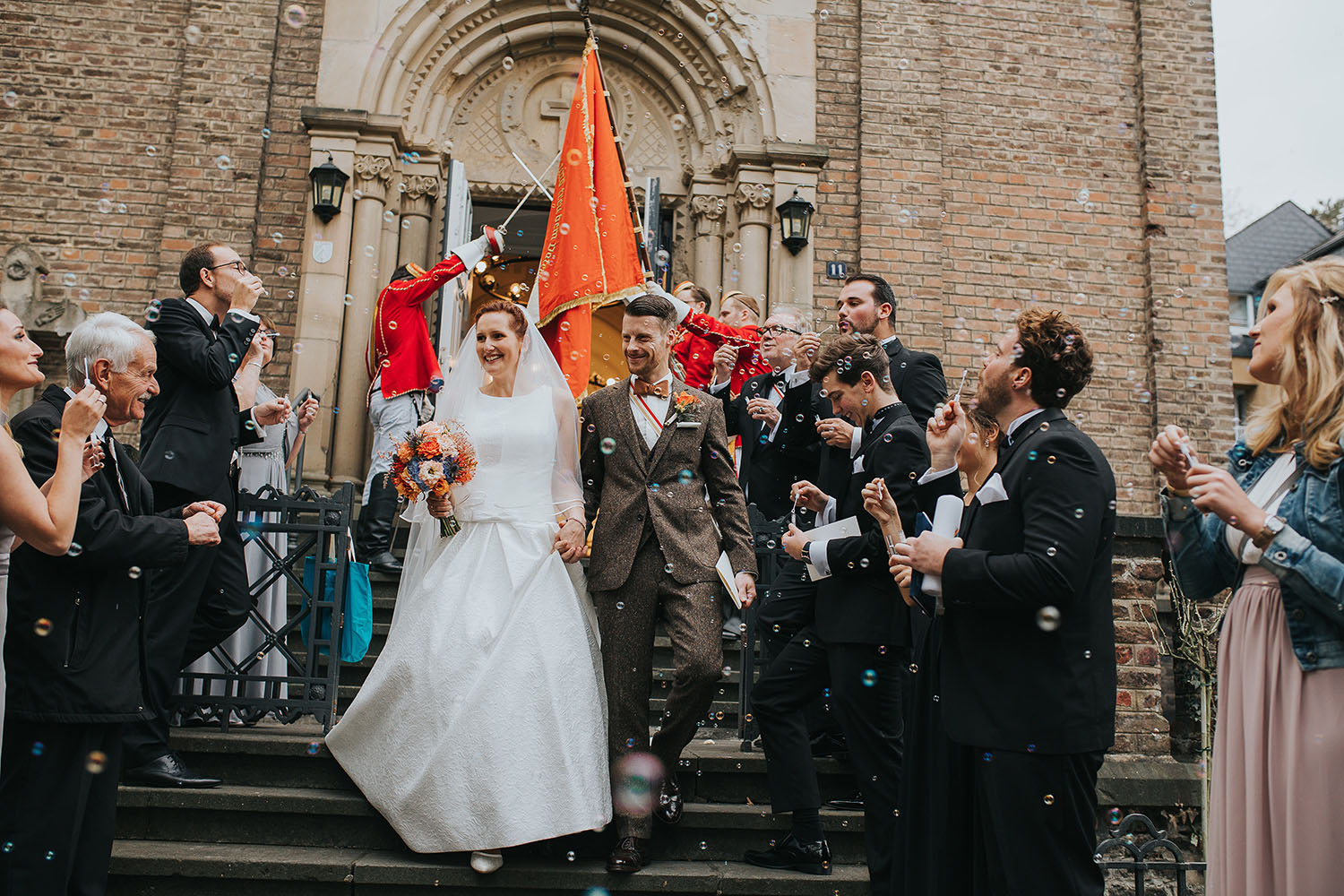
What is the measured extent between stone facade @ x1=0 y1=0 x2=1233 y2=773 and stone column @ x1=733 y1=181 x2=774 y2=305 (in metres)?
0.03

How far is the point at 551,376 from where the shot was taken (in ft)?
15.1

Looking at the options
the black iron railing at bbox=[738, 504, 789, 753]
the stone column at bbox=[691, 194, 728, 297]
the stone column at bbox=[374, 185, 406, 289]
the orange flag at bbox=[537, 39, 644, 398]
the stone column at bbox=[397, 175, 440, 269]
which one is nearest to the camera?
the black iron railing at bbox=[738, 504, 789, 753]

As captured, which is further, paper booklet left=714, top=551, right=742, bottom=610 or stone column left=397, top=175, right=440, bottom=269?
stone column left=397, top=175, right=440, bottom=269

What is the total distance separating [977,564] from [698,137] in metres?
8.03

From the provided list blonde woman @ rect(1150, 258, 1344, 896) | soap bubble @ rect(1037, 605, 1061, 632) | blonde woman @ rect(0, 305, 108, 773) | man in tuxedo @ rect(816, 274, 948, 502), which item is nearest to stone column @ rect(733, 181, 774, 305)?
man in tuxedo @ rect(816, 274, 948, 502)

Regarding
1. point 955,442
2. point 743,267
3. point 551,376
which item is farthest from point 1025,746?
point 743,267

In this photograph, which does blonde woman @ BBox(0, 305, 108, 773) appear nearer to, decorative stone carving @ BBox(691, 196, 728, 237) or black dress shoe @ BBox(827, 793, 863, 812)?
black dress shoe @ BBox(827, 793, 863, 812)

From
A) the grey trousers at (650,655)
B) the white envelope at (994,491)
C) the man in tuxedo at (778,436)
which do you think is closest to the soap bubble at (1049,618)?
the white envelope at (994,491)

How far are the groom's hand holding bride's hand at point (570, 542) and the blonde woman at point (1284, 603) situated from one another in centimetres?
224

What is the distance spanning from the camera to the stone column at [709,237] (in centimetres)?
981

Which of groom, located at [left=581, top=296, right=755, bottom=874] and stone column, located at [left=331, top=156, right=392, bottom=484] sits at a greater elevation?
stone column, located at [left=331, top=156, right=392, bottom=484]

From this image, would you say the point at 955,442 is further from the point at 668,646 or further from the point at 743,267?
the point at 743,267

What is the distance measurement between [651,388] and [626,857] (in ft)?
6.25

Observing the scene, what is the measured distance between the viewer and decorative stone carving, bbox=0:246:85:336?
8781mm
